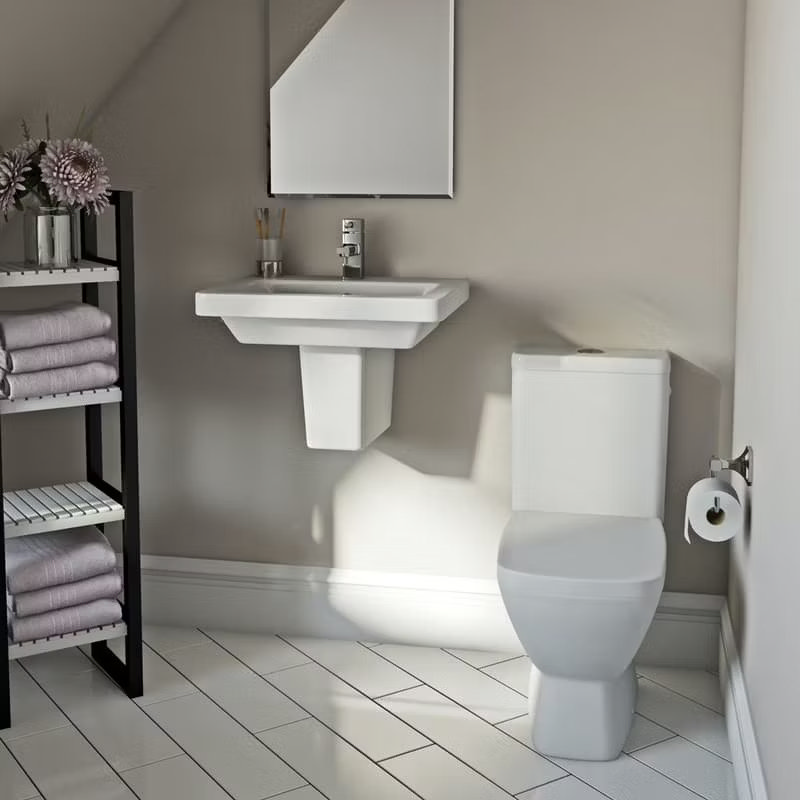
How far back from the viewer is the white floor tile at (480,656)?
310cm

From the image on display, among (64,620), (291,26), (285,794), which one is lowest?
(285,794)

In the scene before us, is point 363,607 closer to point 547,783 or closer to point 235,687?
point 235,687

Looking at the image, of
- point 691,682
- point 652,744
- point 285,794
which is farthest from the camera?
point 691,682

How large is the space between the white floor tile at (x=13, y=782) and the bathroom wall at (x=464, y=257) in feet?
3.02

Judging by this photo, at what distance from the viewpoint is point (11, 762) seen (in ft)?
8.34

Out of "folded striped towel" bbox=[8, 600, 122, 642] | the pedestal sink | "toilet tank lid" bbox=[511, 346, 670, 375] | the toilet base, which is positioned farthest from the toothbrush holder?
the toilet base

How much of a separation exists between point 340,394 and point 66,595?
80 cm

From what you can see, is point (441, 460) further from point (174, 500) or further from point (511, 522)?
point (174, 500)

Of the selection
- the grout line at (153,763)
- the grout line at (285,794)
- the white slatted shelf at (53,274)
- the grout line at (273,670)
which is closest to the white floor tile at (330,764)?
the grout line at (285,794)

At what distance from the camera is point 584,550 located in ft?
8.51

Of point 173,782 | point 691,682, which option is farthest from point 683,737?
point 173,782

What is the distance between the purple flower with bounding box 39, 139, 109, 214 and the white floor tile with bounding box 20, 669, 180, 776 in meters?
1.18

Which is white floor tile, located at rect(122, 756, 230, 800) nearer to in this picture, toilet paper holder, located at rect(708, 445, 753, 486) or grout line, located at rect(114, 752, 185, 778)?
grout line, located at rect(114, 752, 185, 778)

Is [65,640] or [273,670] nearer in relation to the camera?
[65,640]
